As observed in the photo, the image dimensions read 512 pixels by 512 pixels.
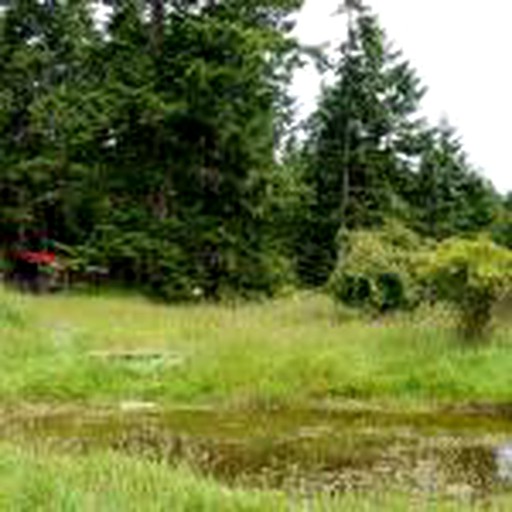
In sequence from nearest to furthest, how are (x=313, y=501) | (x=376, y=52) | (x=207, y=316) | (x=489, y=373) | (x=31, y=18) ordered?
(x=313, y=501) → (x=489, y=373) → (x=207, y=316) → (x=31, y=18) → (x=376, y=52)

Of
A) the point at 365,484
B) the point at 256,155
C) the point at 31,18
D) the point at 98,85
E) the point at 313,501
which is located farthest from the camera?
the point at 31,18

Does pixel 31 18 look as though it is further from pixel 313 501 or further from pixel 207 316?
pixel 313 501

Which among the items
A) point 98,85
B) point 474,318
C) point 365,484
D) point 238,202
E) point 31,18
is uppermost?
point 31,18

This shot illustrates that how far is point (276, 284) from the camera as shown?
34.2 m

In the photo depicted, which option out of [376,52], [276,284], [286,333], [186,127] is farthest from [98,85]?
[286,333]

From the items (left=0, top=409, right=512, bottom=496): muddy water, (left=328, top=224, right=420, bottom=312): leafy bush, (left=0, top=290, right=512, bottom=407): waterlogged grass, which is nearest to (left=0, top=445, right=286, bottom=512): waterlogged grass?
(left=0, top=409, right=512, bottom=496): muddy water

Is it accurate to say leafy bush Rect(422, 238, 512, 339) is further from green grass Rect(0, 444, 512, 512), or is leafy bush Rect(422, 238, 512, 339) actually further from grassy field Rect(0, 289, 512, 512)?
green grass Rect(0, 444, 512, 512)

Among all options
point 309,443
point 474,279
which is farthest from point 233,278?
point 309,443

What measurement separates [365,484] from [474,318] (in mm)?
8801

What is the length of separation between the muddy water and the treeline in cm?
1684

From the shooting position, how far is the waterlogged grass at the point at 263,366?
1748 centimetres

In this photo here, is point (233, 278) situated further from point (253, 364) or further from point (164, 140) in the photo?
point (253, 364)

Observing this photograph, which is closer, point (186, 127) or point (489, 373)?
point (489, 373)

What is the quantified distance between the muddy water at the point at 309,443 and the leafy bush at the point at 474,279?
3.47 m
